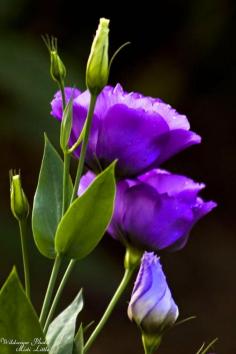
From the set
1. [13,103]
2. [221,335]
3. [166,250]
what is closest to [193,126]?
[221,335]

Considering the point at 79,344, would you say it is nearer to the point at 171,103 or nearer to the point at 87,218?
the point at 87,218

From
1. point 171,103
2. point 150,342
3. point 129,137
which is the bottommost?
point 171,103

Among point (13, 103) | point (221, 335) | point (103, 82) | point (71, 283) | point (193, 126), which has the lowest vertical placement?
point (221, 335)

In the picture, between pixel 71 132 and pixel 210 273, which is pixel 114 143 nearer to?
pixel 71 132

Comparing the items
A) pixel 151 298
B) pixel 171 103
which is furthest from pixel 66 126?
pixel 171 103

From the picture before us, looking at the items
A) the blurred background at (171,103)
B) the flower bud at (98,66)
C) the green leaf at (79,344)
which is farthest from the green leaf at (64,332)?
the blurred background at (171,103)

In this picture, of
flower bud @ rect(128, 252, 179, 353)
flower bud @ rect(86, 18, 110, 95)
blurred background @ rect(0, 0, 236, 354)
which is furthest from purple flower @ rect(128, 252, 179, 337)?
blurred background @ rect(0, 0, 236, 354)

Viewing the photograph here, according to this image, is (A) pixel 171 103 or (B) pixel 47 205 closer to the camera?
(B) pixel 47 205
